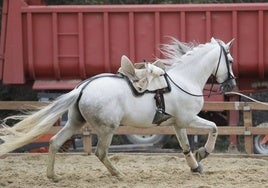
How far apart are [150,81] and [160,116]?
46cm

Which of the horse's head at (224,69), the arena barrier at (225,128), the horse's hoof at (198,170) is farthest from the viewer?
the arena barrier at (225,128)

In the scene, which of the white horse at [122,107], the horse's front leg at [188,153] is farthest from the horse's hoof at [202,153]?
the horse's front leg at [188,153]

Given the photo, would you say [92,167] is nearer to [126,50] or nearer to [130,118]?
[130,118]

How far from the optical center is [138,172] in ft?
30.5

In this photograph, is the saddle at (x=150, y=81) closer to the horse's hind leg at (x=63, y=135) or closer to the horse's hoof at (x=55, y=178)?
the horse's hind leg at (x=63, y=135)

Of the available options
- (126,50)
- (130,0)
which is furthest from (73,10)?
(130,0)

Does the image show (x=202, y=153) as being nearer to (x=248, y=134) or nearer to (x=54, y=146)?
(x=54, y=146)

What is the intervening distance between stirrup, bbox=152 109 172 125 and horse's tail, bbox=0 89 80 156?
104 centimetres

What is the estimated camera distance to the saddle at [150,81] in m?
8.52

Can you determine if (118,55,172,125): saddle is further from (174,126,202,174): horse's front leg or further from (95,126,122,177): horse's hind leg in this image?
(95,126,122,177): horse's hind leg

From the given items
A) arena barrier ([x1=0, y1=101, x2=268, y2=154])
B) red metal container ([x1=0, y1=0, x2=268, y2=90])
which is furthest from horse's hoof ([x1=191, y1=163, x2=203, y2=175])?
red metal container ([x1=0, y1=0, x2=268, y2=90])

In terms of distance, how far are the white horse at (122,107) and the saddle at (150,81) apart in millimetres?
71

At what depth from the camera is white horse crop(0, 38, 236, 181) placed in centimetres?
823

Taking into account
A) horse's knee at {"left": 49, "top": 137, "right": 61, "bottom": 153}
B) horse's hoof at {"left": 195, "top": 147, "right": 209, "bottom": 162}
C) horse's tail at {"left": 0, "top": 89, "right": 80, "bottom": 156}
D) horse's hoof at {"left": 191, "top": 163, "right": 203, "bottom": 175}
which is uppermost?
horse's tail at {"left": 0, "top": 89, "right": 80, "bottom": 156}
